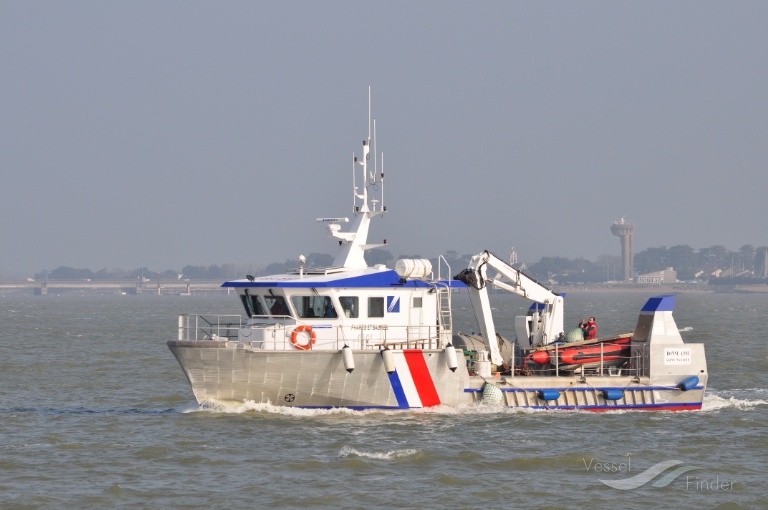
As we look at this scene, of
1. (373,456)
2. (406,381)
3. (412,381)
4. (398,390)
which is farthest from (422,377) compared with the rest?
(373,456)

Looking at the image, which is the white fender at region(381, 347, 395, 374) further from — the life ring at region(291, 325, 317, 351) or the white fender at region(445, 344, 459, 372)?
the life ring at region(291, 325, 317, 351)

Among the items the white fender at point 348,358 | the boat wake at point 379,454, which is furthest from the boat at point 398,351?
the boat wake at point 379,454

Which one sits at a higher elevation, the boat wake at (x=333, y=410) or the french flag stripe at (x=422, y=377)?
the french flag stripe at (x=422, y=377)

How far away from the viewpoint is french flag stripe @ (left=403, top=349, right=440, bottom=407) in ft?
78.1

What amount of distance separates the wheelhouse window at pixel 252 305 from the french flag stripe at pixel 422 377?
3360 mm

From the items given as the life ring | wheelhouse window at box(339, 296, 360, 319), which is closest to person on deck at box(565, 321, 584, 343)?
wheelhouse window at box(339, 296, 360, 319)

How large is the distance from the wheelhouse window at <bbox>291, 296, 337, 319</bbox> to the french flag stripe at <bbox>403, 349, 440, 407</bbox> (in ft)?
6.24

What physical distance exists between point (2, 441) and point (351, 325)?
7396mm

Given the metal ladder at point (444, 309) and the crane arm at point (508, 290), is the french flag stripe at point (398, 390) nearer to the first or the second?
the metal ladder at point (444, 309)

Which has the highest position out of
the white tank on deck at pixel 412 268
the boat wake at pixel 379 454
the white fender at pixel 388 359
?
the white tank on deck at pixel 412 268

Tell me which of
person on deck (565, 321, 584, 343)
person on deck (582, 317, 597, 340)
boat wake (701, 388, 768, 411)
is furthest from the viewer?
boat wake (701, 388, 768, 411)

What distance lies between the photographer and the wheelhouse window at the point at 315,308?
24.3m
